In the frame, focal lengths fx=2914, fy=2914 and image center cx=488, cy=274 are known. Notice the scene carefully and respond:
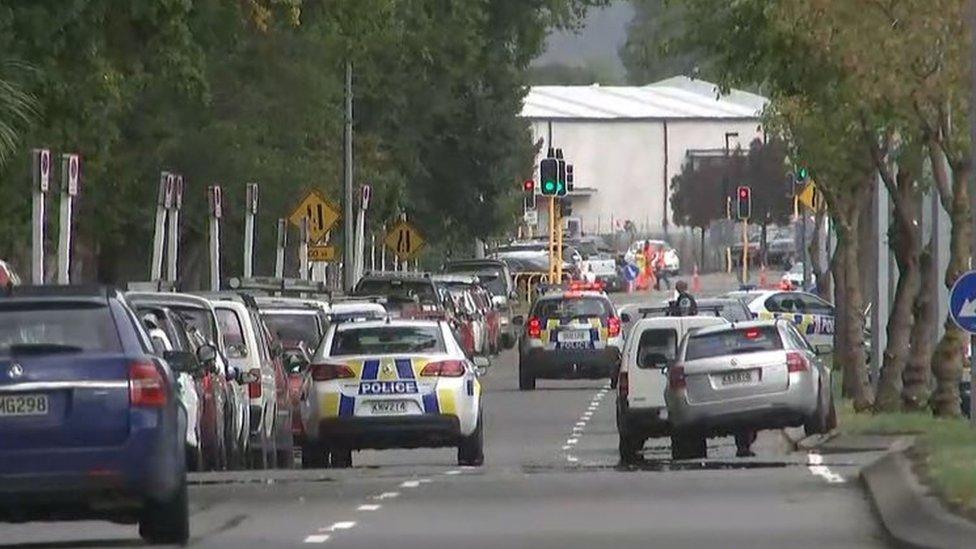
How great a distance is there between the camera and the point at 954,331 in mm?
32844

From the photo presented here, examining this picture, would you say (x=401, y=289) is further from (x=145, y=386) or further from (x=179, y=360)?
(x=145, y=386)

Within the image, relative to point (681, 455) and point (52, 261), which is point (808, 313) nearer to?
point (52, 261)

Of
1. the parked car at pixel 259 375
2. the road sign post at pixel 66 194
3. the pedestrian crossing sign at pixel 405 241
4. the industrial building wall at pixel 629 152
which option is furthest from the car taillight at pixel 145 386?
the industrial building wall at pixel 629 152

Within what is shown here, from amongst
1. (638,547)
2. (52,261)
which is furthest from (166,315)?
(52,261)

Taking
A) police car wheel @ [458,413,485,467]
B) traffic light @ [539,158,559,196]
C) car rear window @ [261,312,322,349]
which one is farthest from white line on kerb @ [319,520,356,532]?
traffic light @ [539,158,559,196]

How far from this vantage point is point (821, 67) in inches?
1273

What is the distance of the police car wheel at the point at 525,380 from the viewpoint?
5053cm

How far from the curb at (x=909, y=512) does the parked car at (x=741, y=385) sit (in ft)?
23.0

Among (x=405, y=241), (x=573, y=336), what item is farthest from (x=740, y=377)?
(x=405, y=241)

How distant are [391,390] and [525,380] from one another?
23.7 meters

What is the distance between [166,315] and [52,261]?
22739mm

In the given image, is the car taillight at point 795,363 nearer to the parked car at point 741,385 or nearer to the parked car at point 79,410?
the parked car at point 741,385

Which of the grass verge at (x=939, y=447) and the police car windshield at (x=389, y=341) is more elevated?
the police car windshield at (x=389, y=341)

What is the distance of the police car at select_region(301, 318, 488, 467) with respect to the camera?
89.2 ft
